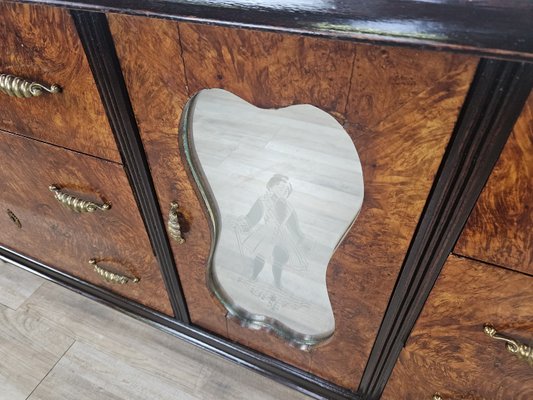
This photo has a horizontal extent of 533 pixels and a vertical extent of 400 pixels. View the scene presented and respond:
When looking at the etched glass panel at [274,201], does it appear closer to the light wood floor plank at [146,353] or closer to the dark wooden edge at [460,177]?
the dark wooden edge at [460,177]

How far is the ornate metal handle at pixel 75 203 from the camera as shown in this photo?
Result: 0.60 meters

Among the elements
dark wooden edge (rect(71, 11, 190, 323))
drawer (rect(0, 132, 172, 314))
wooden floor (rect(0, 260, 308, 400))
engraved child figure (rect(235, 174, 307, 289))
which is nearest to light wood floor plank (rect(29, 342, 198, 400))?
wooden floor (rect(0, 260, 308, 400))

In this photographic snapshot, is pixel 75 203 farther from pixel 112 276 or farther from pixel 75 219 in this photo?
pixel 112 276

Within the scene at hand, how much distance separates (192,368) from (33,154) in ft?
1.68

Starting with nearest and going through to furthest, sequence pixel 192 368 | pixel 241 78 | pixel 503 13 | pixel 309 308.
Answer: pixel 503 13 → pixel 241 78 → pixel 309 308 → pixel 192 368

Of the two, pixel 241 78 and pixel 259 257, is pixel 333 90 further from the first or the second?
pixel 259 257

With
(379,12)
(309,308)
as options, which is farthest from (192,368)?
(379,12)

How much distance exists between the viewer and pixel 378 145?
0.36 m

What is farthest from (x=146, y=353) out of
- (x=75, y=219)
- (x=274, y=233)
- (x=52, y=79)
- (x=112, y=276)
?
(x=52, y=79)

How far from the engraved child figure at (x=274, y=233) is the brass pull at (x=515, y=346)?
23cm

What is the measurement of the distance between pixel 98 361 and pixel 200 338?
0.75 feet

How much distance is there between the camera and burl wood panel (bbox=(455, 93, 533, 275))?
1.00 ft

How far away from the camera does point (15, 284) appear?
971 millimetres

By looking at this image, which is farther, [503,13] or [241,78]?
[241,78]
